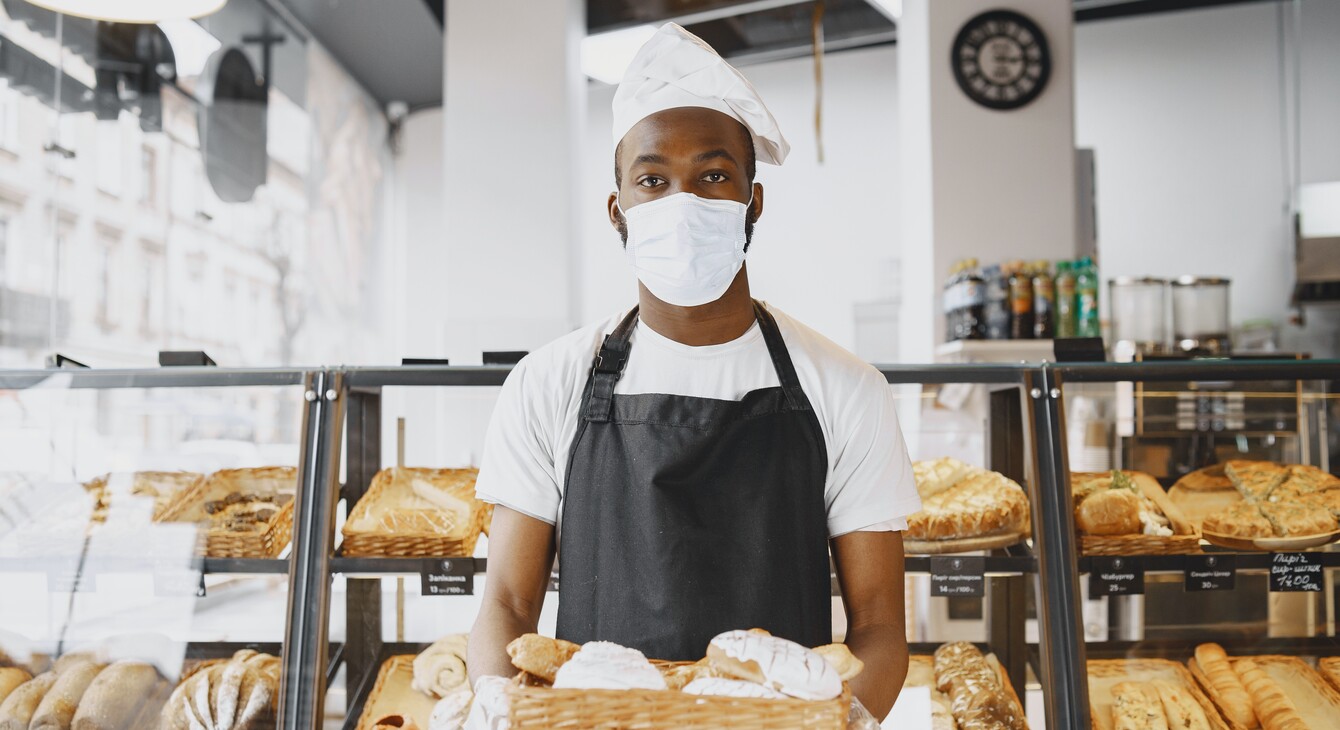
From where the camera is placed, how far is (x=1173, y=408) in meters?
2.32

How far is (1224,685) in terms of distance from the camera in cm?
211

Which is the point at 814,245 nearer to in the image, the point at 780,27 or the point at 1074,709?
the point at 780,27

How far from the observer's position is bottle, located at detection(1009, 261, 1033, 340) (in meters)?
3.87

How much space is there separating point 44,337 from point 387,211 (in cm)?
367

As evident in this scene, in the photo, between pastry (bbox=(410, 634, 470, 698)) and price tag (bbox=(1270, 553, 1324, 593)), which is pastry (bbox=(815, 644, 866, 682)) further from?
price tag (bbox=(1270, 553, 1324, 593))

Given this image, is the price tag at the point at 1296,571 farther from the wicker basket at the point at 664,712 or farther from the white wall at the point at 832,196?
the white wall at the point at 832,196

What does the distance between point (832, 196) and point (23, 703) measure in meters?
5.47

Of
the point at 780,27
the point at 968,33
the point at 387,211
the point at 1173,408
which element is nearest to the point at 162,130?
the point at 387,211

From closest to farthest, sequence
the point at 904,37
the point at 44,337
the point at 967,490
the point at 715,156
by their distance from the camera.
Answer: the point at 715,156 → the point at 967,490 → the point at 44,337 → the point at 904,37

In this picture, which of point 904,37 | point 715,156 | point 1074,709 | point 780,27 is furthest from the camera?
point 780,27

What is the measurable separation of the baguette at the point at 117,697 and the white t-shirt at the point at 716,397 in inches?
44.5

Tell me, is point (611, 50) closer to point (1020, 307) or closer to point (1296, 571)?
point (1020, 307)

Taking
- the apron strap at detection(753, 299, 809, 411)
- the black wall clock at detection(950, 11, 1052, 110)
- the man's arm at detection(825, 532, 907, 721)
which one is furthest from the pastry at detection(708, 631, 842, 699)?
the black wall clock at detection(950, 11, 1052, 110)

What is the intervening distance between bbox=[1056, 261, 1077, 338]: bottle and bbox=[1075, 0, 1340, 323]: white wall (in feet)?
8.69
